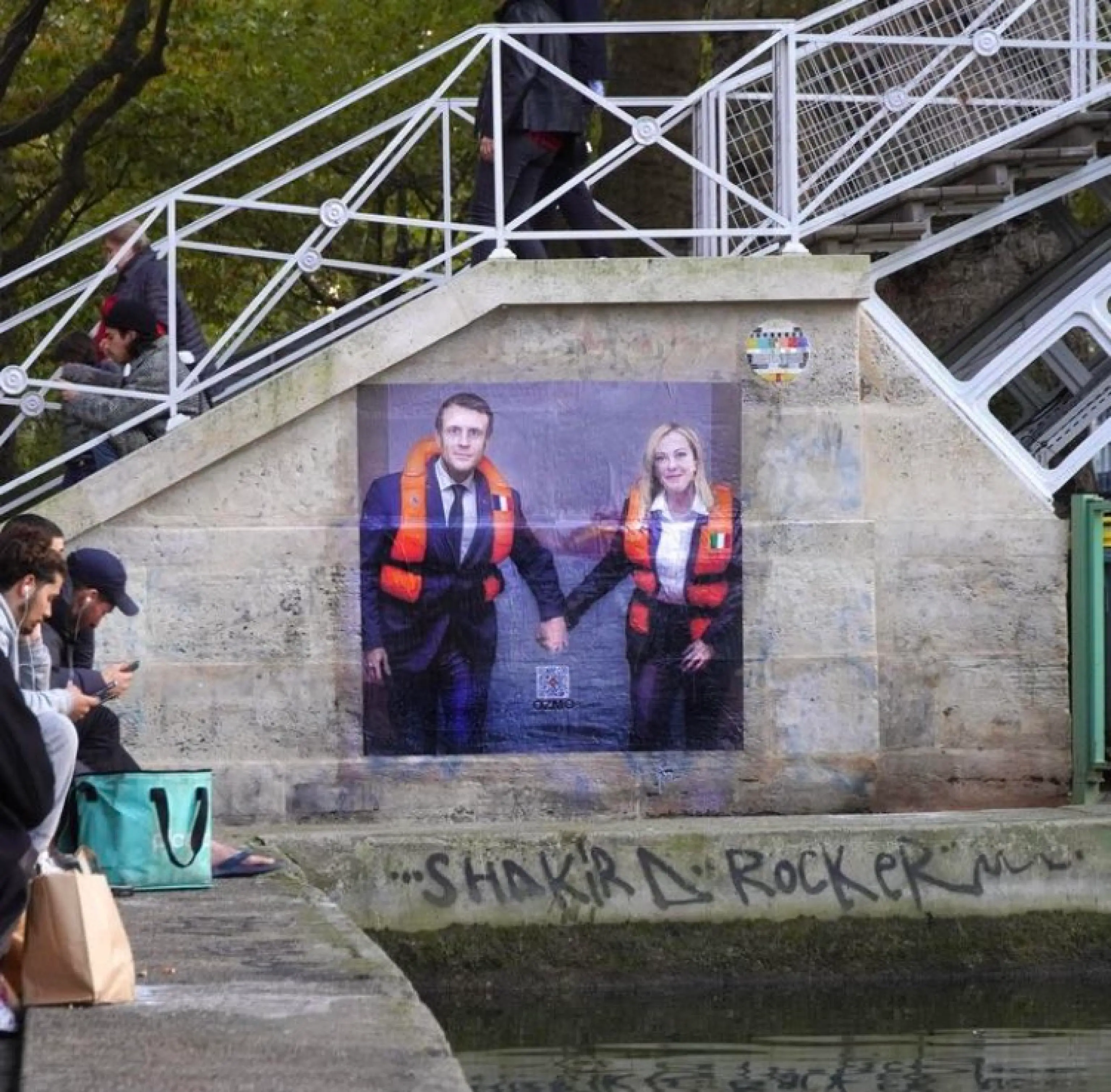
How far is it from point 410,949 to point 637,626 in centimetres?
220

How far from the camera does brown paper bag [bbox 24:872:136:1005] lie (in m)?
7.45

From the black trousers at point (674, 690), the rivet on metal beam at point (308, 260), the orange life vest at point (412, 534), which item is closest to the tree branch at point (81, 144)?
the rivet on metal beam at point (308, 260)

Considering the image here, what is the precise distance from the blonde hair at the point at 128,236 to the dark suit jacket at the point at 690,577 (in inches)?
106

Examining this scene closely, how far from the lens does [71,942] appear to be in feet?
24.6

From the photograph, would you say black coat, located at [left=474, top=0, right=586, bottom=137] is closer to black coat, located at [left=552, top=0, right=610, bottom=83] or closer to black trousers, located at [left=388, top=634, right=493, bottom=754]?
black coat, located at [left=552, top=0, right=610, bottom=83]

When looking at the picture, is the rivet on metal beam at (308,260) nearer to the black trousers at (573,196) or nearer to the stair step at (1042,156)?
the black trousers at (573,196)

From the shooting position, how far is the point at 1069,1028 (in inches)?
428

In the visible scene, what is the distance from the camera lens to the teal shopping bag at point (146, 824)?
1002cm

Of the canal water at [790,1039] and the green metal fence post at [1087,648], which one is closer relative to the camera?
the canal water at [790,1039]

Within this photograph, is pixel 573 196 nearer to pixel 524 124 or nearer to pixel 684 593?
pixel 524 124

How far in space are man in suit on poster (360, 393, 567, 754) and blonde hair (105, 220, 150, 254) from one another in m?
1.75

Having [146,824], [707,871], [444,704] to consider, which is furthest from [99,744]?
[707,871]

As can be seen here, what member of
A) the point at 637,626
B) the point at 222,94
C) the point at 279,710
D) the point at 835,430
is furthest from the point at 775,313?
the point at 222,94

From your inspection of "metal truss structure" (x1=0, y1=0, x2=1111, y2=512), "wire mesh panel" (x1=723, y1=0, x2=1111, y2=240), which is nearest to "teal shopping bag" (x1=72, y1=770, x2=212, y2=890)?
"metal truss structure" (x1=0, y1=0, x2=1111, y2=512)
